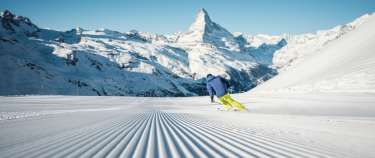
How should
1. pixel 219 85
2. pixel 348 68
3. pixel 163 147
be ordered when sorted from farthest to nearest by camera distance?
pixel 348 68
pixel 219 85
pixel 163 147

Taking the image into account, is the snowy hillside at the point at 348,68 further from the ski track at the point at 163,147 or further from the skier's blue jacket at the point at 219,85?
the ski track at the point at 163,147

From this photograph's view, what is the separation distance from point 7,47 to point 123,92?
6436 centimetres

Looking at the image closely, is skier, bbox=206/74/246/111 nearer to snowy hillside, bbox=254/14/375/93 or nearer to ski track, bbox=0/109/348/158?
snowy hillside, bbox=254/14/375/93

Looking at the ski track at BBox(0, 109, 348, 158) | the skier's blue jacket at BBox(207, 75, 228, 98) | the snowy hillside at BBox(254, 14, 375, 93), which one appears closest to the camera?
the ski track at BBox(0, 109, 348, 158)

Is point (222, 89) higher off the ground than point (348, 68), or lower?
lower

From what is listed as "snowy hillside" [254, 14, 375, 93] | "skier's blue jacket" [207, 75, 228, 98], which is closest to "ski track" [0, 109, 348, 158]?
"skier's blue jacket" [207, 75, 228, 98]

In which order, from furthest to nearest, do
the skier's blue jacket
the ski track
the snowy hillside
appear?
the snowy hillside, the skier's blue jacket, the ski track

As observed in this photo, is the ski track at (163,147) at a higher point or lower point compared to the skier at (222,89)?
lower

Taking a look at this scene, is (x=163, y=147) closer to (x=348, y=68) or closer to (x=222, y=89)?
(x=222, y=89)

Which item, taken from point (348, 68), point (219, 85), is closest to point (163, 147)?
point (219, 85)

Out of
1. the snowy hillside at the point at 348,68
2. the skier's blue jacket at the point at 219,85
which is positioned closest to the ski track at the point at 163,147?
the skier's blue jacket at the point at 219,85

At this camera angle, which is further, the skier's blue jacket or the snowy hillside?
the snowy hillside

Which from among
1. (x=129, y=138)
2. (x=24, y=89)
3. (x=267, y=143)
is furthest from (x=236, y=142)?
(x=24, y=89)

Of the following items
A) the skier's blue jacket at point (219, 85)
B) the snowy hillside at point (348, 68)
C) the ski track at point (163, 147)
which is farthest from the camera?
the snowy hillside at point (348, 68)
